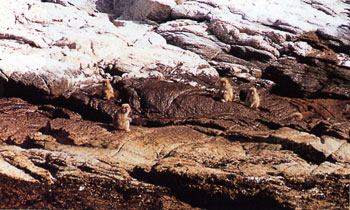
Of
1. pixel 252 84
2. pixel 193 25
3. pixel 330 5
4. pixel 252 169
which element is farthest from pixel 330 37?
pixel 252 169

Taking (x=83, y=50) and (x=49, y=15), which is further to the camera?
(x=49, y=15)

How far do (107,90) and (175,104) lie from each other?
1916mm

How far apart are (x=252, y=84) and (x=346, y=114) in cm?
295

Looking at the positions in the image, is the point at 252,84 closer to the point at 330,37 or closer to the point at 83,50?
the point at 330,37

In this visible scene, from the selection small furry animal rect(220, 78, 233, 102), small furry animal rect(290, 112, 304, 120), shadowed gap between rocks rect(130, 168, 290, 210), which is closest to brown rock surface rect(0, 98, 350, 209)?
shadowed gap between rocks rect(130, 168, 290, 210)

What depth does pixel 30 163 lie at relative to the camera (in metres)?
7.78

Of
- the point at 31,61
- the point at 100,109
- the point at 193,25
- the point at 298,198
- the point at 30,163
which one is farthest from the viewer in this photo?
the point at 193,25

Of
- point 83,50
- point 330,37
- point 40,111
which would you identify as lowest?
point 40,111

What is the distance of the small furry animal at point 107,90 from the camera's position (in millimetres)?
10367

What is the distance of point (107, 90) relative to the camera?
1040cm

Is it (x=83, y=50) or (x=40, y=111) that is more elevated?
(x=83, y=50)

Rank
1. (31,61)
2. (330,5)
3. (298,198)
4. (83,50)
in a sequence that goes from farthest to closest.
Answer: (330,5)
(83,50)
(31,61)
(298,198)

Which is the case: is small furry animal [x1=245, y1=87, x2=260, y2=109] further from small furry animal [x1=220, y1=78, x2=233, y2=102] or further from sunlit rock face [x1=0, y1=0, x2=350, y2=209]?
small furry animal [x1=220, y1=78, x2=233, y2=102]

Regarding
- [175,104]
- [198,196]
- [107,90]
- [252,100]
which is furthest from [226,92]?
[198,196]
